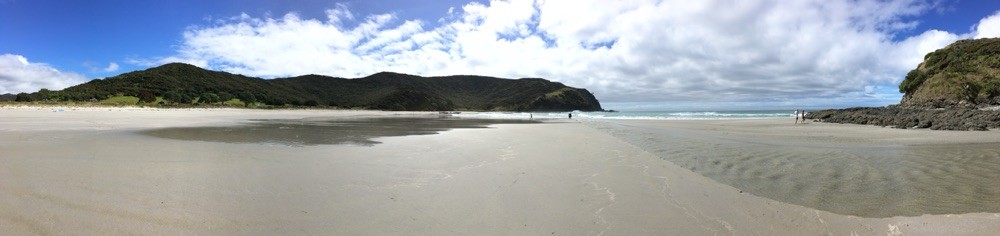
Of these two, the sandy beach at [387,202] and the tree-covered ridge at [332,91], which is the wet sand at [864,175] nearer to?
the sandy beach at [387,202]

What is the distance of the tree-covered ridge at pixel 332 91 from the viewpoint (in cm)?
6738

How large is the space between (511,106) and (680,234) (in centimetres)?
13189

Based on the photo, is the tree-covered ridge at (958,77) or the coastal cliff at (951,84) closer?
the coastal cliff at (951,84)

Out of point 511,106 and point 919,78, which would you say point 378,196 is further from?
point 511,106

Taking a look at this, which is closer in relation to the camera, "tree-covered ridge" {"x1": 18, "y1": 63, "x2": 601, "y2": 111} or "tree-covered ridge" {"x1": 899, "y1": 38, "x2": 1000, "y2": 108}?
"tree-covered ridge" {"x1": 899, "y1": 38, "x2": 1000, "y2": 108}

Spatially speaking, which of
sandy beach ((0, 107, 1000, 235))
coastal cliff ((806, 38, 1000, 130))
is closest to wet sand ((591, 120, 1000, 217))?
sandy beach ((0, 107, 1000, 235))

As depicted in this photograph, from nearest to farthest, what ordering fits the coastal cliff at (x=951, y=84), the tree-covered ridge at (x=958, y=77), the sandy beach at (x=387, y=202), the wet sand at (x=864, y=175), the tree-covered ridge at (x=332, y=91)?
the sandy beach at (x=387, y=202) < the wet sand at (x=864, y=175) < the coastal cliff at (x=951, y=84) < the tree-covered ridge at (x=958, y=77) < the tree-covered ridge at (x=332, y=91)

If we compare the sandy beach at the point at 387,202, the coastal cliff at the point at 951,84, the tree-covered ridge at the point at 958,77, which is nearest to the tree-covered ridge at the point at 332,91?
the sandy beach at the point at 387,202

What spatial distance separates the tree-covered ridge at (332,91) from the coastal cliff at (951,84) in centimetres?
8507

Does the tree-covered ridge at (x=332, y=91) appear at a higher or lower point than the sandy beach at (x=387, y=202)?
higher

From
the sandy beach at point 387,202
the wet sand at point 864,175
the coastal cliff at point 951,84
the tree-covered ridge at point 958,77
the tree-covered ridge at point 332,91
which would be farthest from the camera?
the tree-covered ridge at point 332,91

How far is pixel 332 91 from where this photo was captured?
429ft

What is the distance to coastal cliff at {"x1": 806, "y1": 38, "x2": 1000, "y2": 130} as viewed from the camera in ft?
124

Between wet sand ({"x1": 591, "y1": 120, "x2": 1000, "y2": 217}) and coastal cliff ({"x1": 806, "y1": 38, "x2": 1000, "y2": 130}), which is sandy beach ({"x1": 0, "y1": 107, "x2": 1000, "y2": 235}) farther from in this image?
coastal cliff ({"x1": 806, "y1": 38, "x2": 1000, "y2": 130})
